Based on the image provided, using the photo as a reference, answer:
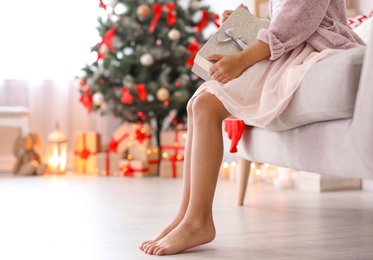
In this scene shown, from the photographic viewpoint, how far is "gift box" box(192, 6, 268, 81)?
157cm

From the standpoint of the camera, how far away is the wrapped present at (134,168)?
369 centimetres

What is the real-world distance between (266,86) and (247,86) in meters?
0.05

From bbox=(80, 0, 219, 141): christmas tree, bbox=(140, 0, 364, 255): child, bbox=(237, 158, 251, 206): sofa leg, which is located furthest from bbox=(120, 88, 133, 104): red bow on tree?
bbox=(140, 0, 364, 255): child

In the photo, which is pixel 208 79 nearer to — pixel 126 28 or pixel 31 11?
pixel 126 28

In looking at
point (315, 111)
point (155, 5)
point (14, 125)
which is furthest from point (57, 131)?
point (315, 111)

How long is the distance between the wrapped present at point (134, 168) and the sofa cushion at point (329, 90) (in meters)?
2.34

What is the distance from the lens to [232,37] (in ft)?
5.18

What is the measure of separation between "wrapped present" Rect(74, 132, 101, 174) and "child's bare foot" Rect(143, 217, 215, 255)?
96.2 inches

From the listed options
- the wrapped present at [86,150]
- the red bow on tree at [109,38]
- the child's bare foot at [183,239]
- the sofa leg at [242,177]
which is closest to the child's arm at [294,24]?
the child's bare foot at [183,239]

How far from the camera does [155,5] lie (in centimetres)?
361

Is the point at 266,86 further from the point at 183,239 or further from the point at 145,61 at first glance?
the point at 145,61

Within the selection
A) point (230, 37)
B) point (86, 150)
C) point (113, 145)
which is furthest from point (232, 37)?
point (86, 150)

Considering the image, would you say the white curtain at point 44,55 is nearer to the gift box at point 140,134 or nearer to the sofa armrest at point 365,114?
the gift box at point 140,134

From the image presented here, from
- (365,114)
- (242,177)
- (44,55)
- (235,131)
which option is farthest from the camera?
(44,55)
